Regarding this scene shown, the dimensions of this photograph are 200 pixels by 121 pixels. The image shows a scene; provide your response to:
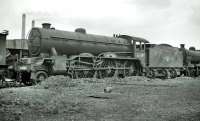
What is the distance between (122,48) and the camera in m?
19.7

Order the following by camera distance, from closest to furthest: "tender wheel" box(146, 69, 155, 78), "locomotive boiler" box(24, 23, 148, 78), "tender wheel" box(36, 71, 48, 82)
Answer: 1. "tender wheel" box(36, 71, 48, 82)
2. "locomotive boiler" box(24, 23, 148, 78)
3. "tender wheel" box(146, 69, 155, 78)

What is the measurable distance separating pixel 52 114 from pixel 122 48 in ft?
46.3

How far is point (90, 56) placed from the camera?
1683 centimetres

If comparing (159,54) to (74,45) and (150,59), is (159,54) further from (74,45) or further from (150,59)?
(74,45)

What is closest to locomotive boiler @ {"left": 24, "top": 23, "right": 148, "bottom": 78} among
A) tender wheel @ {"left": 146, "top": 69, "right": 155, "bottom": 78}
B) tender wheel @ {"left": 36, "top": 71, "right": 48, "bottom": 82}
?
tender wheel @ {"left": 36, "top": 71, "right": 48, "bottom": 82}

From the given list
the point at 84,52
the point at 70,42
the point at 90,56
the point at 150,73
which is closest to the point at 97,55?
the point at 84,52

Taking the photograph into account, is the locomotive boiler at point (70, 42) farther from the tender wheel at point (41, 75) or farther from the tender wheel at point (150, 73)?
the tender wheel at point (150, 73)

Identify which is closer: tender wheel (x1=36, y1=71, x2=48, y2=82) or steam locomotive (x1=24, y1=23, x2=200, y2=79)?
tender wheel (x1=36, y1=71, x2=48, y2=82)

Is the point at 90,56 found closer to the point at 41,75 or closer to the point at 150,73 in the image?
the point at 41,75

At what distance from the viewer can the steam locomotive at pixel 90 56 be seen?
1467 cm

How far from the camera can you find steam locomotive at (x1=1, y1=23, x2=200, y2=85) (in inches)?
577

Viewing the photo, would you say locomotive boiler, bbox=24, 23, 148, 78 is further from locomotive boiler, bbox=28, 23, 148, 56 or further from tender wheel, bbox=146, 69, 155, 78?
tender wheel, bbox=146, 69, 155, 78

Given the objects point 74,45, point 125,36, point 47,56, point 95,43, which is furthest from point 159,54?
point 47,56

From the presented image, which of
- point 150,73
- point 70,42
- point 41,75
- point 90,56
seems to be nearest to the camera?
point 41,75
